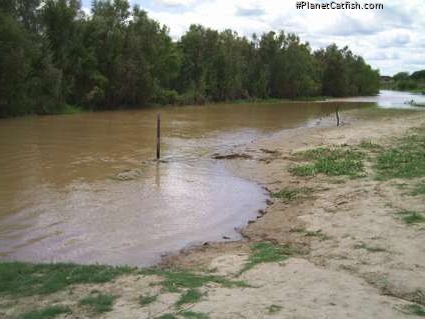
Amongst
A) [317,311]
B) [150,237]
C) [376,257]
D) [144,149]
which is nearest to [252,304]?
[317,311]

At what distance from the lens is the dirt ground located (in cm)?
621

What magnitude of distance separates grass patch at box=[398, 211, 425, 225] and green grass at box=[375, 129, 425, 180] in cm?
406

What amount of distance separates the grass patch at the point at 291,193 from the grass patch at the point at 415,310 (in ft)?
26.9

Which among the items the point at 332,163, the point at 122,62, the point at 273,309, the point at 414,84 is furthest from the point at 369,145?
the point at 414,84

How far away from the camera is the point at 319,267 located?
8133 millimetres

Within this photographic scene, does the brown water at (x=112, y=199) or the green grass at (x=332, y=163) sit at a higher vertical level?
the green grass at (x=332, y=163)

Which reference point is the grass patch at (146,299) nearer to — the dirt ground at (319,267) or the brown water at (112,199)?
the dirt ground at (319,267)

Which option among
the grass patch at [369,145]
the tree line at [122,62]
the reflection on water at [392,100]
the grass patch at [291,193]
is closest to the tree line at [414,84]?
the reflection on water at [392,100]

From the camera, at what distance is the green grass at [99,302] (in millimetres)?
6285

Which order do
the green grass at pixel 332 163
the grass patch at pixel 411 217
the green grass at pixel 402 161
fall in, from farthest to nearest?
the green grass at pixel 332 163 < the green grass at pixel 402 161 < the grass patch at pixel 411 217

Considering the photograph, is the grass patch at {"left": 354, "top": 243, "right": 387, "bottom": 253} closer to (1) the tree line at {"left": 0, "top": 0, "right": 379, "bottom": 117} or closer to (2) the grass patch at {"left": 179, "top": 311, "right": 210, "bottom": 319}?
(2) the grass patch at {"left": 179, "top": 311, "right": 210, "bottom": 319}

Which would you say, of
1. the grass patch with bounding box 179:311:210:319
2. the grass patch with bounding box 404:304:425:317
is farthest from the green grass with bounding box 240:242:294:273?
the grass patch with bounding box 404:304:425:317

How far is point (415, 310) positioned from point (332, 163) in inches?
497

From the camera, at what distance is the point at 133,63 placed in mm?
57094
